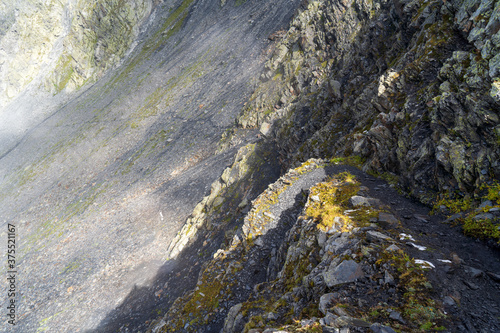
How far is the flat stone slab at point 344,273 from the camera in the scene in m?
5.16

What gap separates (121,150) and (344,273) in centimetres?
4060

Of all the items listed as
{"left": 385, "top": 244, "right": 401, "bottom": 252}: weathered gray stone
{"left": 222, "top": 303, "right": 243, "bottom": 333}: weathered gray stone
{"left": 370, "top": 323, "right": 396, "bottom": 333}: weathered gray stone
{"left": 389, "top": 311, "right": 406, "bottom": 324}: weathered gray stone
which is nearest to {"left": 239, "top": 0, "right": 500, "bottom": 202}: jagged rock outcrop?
{"left": 385, "top": 244, "right": 401, "bottom": 252}: weathered gray stone

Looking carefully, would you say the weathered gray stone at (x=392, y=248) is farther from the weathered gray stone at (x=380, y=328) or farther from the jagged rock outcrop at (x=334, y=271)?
the weathered gray stone at (x=380, y=328)

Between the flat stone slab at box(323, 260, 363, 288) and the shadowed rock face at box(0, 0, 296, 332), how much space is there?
1657 cm

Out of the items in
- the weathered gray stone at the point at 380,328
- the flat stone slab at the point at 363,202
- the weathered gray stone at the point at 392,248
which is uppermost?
the weathered gray stone at the point at 380,328

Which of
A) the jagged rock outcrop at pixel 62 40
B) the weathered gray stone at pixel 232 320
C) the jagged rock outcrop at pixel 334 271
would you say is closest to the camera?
the jagged rock outcrop at pixel 334 271

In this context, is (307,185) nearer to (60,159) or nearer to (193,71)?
(193,71)

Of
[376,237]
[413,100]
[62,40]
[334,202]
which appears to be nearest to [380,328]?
[376,237]

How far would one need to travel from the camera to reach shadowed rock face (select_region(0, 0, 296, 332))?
20078 millimetres

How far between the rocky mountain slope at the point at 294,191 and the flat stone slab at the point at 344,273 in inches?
1.3

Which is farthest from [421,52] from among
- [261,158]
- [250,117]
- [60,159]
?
[60,159]

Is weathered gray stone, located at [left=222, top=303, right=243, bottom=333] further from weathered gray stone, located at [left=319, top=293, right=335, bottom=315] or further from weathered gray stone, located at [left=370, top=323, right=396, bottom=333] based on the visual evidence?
weathered gray stone, located at [left=370, top=323, right=396, bottom=333]

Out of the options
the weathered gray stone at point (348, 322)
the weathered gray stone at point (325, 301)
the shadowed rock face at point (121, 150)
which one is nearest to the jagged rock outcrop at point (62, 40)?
the shadowed rock face at point (121, 150)

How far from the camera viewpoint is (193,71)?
46.5 m
